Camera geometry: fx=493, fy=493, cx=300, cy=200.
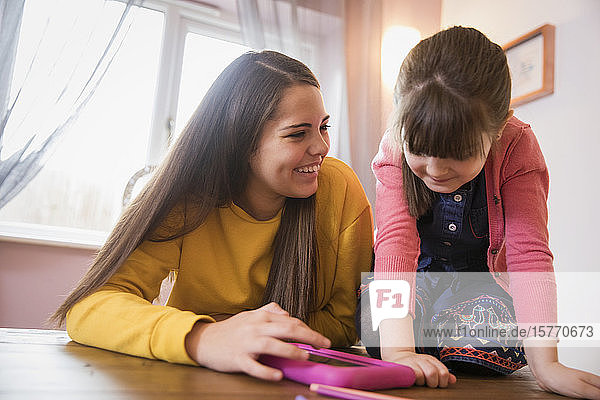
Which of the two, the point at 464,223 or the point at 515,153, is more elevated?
the point at 515,153

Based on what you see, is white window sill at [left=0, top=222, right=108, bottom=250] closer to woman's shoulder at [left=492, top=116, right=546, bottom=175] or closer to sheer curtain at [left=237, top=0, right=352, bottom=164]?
sheer curtain at [left=237, top=0, right=352, bottom=164]

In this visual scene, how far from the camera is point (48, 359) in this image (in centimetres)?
67

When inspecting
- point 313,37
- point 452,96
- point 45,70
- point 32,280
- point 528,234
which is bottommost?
point 32,280

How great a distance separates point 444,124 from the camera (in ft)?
2.39

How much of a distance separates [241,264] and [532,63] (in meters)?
1.48

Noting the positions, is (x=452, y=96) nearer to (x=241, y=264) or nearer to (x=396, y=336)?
(x=396, y=336)

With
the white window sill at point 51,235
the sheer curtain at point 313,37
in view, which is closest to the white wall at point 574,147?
the sheer curtain at point 313,37

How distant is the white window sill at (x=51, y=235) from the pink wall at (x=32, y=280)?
3cm

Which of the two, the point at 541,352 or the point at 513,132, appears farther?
the point at 513,132

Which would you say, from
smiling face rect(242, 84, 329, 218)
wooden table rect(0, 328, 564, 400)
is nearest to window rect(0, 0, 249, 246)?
smiling face rect(242, 84, 329, 218)

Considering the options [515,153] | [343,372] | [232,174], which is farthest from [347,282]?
[343,372]

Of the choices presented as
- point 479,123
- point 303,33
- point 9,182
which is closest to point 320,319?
point 479,123

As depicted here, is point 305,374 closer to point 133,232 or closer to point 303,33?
point 133,232

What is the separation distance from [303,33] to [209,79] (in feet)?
1.72
